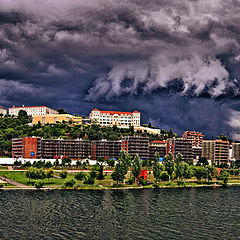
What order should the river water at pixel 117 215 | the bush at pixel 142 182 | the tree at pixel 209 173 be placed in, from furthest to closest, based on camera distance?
the tree at pixel 209 173 → the bush at pixel 142 182 → the river water at pixel 117 215

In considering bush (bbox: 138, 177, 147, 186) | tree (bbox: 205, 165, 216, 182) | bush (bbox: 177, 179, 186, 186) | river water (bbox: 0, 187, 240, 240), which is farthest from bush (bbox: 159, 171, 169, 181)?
river water (bbox: 0, 187, 240, 240)

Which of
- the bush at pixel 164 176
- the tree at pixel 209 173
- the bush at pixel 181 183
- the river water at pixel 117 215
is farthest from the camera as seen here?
the tree at pixel 209 173

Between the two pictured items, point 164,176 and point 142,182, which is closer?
point 142,182

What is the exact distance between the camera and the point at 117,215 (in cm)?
9381

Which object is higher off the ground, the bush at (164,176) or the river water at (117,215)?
the bush at (164,176)

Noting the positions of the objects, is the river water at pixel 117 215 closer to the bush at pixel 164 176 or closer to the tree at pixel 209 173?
the bush at pixel 164 176

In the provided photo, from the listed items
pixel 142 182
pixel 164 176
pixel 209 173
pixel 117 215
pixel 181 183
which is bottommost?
pixel 117 215

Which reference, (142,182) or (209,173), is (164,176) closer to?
(142,182)

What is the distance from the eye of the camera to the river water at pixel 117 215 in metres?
75.4

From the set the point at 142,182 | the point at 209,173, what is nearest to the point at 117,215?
the point at 142,182

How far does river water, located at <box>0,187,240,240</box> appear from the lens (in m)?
75.4

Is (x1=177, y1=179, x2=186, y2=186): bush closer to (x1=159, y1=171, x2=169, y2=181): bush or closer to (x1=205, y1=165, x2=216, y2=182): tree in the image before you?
(x1=159, y1=171, x2=169, y2=181): bush

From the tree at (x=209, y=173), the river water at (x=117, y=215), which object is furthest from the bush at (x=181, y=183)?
the river water at (x=117, y=215)

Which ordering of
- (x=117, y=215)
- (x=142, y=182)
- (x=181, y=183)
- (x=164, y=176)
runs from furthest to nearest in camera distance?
(x=164, y=176)
(x=181, y=183)
(x=142, y=182)
(x=117, y=215)
